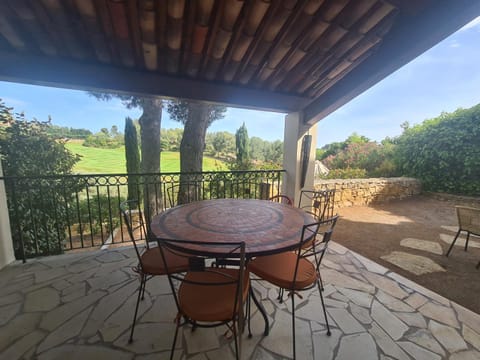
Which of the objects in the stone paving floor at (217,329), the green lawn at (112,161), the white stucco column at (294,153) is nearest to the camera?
the stone paving floor at (217,329)

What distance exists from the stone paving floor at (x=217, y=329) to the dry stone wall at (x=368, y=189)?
3.01 meters

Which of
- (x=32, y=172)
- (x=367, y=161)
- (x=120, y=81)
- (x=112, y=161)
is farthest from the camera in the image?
(x=112, y=161)

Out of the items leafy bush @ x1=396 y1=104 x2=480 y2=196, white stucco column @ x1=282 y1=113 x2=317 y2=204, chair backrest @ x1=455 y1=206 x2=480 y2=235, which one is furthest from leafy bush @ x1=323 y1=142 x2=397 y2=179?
chair backrest @ x1=455 y1=206 x2=480 y2=235

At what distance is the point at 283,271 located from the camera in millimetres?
1405

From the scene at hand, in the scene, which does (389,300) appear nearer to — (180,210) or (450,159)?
(180,210)

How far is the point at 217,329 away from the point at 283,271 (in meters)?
0.67

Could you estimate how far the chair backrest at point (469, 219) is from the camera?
7.55ft

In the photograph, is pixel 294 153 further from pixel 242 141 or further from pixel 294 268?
pixel 242 141

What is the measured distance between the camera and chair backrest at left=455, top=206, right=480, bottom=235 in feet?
7.55

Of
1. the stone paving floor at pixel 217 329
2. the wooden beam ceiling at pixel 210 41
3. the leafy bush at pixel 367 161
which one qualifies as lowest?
the stone paving floor at pixel 217 329

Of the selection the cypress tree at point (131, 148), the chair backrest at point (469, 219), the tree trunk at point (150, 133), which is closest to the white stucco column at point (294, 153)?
the chair backrest at point (469, 219)

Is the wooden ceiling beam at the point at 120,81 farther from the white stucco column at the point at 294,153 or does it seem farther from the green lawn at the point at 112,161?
the green lawn at the point at 112,161

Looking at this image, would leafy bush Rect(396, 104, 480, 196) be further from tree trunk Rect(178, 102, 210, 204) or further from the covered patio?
tree trunk Rect(178, 102, 210, 204)

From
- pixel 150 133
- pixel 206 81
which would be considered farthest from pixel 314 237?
pixel 150 133
